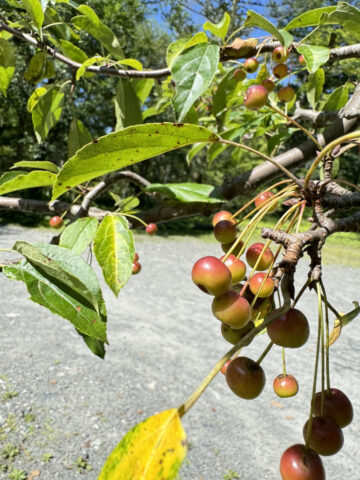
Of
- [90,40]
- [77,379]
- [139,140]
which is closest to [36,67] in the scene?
[139,140]

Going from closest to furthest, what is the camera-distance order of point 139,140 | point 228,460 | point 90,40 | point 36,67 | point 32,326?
point 139,140 → point 36,67 → point 228,460 → point 32,326 → point 90,40

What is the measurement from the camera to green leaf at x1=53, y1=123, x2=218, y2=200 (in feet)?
1.26

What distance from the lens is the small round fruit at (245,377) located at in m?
0.44

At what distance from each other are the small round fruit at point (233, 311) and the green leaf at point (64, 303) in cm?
13

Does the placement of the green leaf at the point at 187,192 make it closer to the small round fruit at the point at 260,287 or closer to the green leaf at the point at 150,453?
the small round fruit at the point at 260,287

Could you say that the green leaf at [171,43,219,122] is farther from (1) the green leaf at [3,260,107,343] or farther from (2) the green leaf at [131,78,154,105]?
(2) the green leaf at [131,78,154,105]

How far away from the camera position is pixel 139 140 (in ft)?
1.28

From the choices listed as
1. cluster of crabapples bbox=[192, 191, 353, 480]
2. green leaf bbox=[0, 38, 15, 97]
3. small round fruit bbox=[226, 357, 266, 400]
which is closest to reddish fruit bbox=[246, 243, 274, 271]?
cluster of crabapples bbox=[192, 191, 353, 480]

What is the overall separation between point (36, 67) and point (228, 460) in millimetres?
2467

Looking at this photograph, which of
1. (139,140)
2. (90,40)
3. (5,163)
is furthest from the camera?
(5,163)

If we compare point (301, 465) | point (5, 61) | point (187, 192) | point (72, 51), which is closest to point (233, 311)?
point (301, 465)

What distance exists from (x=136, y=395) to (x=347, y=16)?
2.97 meters

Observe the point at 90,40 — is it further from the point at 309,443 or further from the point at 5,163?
the point at 309,443

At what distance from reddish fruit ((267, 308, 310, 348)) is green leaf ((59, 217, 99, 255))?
0.36 meters
